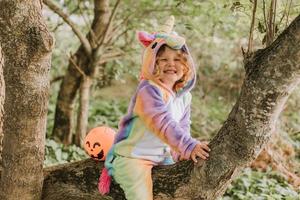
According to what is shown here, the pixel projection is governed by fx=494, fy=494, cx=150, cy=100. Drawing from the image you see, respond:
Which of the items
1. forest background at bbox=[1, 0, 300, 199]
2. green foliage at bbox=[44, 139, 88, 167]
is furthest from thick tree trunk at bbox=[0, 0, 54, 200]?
green foliage at bbox=[44, 139, 88, 167]

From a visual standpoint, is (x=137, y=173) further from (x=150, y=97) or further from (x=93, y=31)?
(x=93, y=31)

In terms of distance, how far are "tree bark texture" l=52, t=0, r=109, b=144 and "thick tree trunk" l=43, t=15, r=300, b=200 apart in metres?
2.99

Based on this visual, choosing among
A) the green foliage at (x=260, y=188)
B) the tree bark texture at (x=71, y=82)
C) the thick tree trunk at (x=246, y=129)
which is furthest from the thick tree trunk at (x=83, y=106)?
the thick tree trunk at (x=246, y=129)

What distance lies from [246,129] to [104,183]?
94 centimetres

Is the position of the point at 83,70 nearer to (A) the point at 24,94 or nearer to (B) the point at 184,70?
(A) the point at 24,94

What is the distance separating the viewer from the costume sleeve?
259 centimetres

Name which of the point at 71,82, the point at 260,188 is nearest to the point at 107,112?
the point at 71,82

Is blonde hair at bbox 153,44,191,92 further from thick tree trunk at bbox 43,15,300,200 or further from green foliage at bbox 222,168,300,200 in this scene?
green foliage at bbox 222,168,300,200

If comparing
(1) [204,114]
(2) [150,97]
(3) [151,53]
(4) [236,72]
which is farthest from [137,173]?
(4) [236,72]

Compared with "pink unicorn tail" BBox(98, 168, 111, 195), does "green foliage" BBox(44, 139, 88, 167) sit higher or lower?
lower

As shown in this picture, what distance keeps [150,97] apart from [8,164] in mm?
1058

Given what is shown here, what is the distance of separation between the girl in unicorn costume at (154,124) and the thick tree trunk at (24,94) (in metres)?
0.49

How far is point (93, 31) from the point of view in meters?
5.79

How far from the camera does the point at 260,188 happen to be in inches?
205
